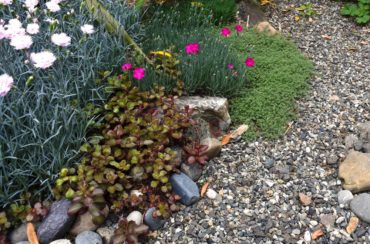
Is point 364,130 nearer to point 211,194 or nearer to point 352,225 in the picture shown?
point 352,225

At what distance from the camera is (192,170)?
2.93 meters

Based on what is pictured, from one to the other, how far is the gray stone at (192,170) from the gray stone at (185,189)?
0.09m

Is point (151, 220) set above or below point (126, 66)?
below

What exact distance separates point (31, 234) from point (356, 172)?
2016mm

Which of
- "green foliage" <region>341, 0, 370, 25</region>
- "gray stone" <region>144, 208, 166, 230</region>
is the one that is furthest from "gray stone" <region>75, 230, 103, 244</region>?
"green foliage" <region>341, 0, 370, 25</region>

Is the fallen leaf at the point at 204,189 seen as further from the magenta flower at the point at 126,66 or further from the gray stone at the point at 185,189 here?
the magenta flower at the point at 126,66

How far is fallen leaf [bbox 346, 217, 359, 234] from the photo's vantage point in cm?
261

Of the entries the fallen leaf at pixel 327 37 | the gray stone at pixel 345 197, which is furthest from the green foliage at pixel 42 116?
the fallen leaf at pixel 327 37

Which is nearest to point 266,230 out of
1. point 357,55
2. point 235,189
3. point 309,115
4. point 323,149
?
point 235,189

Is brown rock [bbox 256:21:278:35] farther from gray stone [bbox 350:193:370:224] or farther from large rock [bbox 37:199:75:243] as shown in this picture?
large rock [bbox 37:199:75:243]

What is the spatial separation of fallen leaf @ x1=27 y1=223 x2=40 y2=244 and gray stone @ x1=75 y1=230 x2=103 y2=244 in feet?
0.76

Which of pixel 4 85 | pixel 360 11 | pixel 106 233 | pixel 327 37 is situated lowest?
pixel 106 233

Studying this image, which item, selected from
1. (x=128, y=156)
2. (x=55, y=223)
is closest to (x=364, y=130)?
(x=128, y=156)

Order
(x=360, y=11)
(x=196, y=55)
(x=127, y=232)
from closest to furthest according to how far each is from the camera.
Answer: (x=127, y=232)
(x=196, y=55)
(x=360, y=11)
